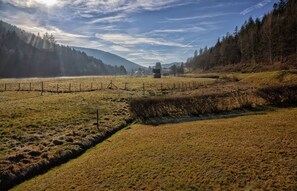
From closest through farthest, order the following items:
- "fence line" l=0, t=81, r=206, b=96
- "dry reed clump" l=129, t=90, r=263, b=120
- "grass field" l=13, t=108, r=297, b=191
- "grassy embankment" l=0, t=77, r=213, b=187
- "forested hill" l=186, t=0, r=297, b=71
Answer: "grass field" l=13, t=108, r=297, b=191 < "grassy embankment" l=0, t=77, r=213, b=187 < "dry reed clump" l=129, t=90, r=263, b=120 < "fence line" l=0, t=81, r=206, b=96 < "forested hill" l=186, t=0, r=297, b=71

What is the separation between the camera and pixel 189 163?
415 inches

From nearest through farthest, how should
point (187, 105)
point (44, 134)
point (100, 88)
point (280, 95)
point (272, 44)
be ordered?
point (44, 134) < point (187, 105) < point (280, 95) < point (100, 88) < point (272, 44)

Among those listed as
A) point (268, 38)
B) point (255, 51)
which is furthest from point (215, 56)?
point (268, 38)

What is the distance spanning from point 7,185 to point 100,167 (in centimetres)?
423

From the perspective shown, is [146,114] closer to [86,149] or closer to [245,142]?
[86,149]

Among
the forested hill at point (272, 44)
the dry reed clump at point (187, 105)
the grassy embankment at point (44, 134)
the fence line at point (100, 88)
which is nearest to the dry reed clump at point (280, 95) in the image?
the dry reed clump at point (187, 105)

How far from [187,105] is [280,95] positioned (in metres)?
11.9

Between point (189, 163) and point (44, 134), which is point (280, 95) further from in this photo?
point (44, 134)

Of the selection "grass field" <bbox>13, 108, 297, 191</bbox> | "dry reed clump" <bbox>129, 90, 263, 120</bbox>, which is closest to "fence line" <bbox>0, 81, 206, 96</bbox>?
"dry reed clump" <bbox>129, 90, 263, 120</bbox>

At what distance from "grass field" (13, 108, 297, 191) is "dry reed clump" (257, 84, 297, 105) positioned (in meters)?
11.7

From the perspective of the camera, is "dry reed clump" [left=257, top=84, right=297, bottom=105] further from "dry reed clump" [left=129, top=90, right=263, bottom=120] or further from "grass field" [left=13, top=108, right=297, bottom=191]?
"grass field" [left=13, top=108, right=297, bottom=191]

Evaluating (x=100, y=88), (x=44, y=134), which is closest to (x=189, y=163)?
(x=44, y=134)

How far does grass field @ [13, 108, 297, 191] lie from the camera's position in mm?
8773

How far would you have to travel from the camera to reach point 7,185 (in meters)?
10.1
